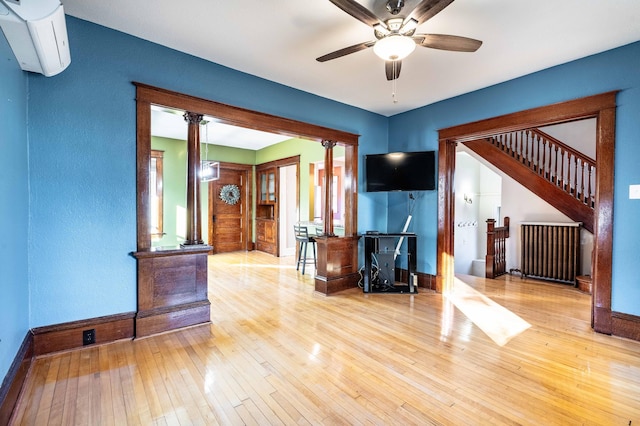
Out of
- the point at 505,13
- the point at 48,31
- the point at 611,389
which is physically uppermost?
the point at 505,13

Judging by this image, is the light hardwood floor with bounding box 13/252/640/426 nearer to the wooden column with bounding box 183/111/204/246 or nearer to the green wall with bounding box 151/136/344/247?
the wooden column with bounding box 183/111/204/246

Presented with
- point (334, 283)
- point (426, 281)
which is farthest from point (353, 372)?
point (426, 281)

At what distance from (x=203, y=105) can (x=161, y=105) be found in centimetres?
41

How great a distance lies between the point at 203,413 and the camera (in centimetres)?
169

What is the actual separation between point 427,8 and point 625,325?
340 cm

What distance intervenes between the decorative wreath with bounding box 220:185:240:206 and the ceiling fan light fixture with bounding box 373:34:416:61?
6.22 m

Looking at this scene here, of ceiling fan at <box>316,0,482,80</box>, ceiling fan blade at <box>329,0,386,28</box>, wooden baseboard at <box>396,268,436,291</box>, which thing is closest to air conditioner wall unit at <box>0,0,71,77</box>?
ceiling fan blade at <box>329,0,386,28</box>

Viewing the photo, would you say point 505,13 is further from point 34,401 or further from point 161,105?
point 34,401

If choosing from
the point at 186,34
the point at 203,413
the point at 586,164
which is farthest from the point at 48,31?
the point at 586,164

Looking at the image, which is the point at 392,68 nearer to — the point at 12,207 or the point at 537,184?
the point at 12,207

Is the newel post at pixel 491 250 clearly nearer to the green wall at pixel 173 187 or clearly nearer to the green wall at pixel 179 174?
the green wall at pixel 179 174

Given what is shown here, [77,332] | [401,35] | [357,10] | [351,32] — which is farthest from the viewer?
[351,32]

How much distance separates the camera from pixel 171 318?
2818 mm

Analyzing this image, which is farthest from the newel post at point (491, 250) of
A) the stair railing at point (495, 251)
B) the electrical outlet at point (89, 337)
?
the electrical outlet at point (89, 337)
